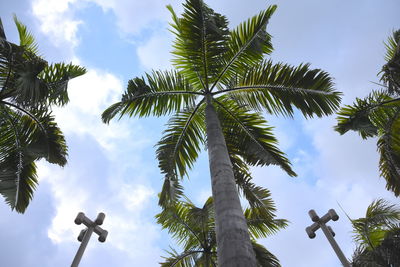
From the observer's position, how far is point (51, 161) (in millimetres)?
9180

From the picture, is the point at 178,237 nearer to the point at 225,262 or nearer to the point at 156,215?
the point at 156,215

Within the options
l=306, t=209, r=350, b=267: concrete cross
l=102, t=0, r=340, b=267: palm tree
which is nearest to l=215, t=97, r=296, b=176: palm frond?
l=102, t=0, r=340, b=267: palm tree

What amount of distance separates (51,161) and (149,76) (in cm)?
369

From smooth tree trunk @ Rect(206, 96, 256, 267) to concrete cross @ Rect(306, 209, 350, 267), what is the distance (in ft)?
14.5

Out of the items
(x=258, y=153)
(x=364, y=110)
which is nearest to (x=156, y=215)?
(x=258, y=153)

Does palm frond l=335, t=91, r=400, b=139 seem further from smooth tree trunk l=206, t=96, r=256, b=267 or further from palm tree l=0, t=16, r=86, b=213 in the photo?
palm tree l=0, t=16, r=86, b=213

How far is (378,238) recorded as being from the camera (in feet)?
28.0

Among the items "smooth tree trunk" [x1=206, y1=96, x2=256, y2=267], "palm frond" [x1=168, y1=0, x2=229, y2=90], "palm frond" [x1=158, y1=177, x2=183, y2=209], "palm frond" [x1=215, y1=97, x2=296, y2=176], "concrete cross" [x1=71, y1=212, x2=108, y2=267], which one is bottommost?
"smooth tree trunk" [x1=206, y1=96, x2=256, y2=267]

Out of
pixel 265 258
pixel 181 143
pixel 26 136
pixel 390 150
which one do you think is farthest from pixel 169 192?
pixel 390 150

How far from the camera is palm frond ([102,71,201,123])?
8.09 m

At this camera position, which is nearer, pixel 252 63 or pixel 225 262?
pixel 225 262

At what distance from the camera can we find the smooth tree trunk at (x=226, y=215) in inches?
138

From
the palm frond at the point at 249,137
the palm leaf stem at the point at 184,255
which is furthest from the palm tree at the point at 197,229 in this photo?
the palm frond at the point at 249,137

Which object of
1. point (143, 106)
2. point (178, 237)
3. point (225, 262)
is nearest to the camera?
point (225, 262)
